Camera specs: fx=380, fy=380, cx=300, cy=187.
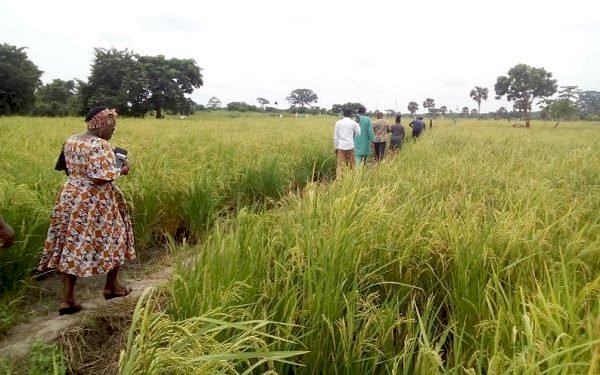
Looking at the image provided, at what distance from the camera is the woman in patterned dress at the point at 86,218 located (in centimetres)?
284

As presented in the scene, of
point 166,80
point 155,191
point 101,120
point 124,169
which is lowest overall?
point 155,191

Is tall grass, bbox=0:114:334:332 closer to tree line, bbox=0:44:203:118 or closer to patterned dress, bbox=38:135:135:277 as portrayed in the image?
patterned dress, bbox=38:135:135:277

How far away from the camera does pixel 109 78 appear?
35625 millimetres

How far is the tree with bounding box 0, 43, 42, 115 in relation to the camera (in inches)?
1219

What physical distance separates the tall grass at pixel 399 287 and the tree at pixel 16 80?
122 feet

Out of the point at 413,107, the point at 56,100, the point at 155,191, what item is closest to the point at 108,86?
the point at 56,100

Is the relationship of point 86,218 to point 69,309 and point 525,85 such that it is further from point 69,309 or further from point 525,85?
point 525,85

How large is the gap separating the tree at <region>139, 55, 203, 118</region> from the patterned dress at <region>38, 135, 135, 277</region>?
38.1m

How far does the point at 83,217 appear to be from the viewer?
2.88 meters

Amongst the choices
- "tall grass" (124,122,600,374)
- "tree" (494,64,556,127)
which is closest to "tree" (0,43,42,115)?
"tall grass" (124,122,600,374)

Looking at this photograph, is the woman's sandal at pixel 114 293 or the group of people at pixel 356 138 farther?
the group of people at pixel 356 138

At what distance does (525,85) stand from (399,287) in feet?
178

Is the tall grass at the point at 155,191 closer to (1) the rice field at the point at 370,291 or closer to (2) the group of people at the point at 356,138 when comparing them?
(1) the rice field at the point at 370,291

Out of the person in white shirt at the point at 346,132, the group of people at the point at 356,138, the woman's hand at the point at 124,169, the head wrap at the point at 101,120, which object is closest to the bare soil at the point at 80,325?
the woman's hand at the point at 124,169
